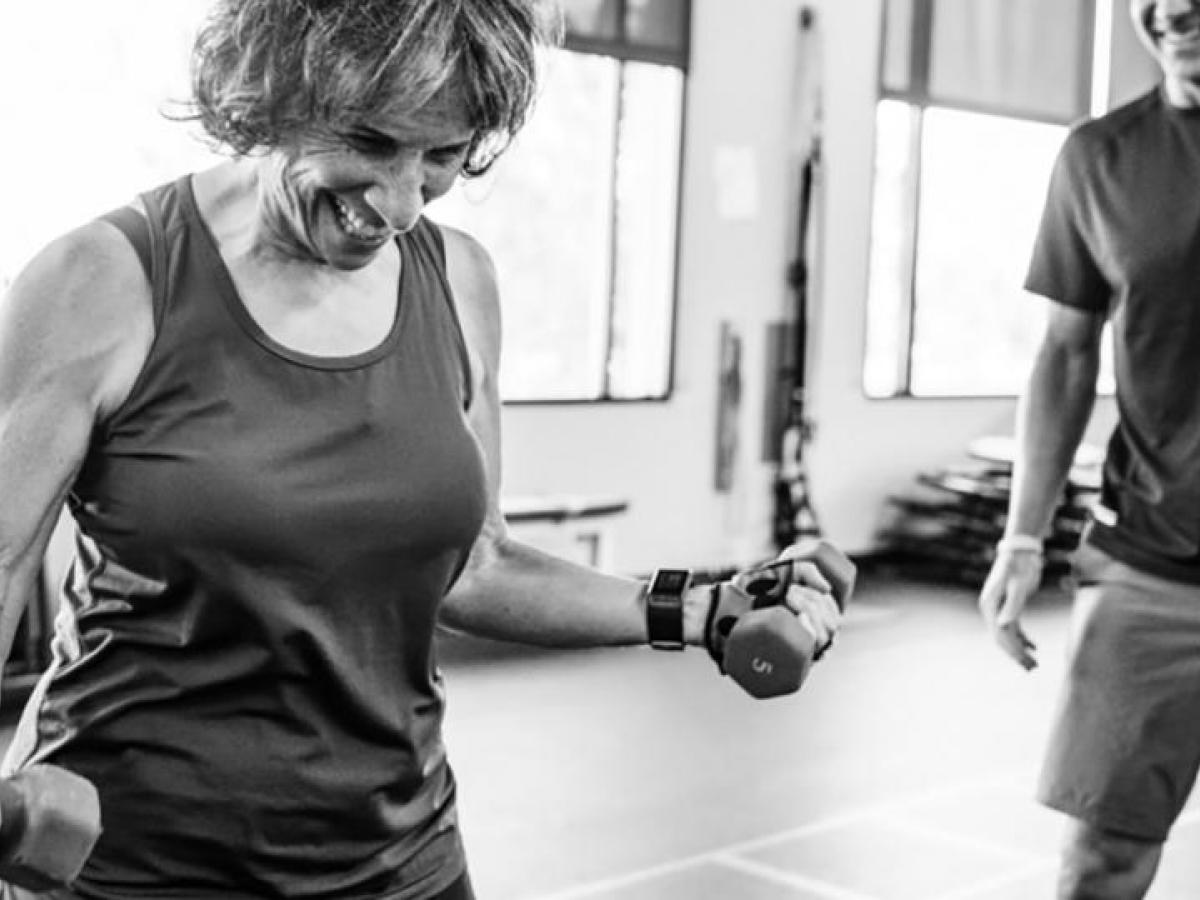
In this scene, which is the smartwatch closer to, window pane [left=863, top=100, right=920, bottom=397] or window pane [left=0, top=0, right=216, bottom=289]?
window pane [left=0, top=0, right=216, bottom=289]

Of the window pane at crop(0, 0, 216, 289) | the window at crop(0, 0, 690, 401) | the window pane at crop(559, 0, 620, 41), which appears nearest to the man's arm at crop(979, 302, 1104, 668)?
the window pane at crop(0, 0, 216, 289)

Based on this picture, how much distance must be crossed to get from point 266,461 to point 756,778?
3192mm

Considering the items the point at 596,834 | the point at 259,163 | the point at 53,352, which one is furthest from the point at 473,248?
the point at 596,834

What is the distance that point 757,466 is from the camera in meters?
7.30

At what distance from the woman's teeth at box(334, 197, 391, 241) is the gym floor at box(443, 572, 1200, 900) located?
91.9 inches

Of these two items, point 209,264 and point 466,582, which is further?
point 466,582

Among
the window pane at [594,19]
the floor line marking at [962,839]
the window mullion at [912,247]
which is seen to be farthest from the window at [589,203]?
the floor line marking at [962,839]

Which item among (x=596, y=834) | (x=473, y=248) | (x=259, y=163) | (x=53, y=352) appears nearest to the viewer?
(x=53, y=352)

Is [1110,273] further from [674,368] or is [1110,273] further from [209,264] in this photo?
[674,368]

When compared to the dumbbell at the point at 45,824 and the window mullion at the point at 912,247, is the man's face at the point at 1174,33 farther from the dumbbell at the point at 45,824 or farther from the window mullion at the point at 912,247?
the window mullion at the point at 912,247

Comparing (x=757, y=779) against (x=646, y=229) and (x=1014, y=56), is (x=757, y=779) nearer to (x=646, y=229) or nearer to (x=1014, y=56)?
(x=646, y=229)

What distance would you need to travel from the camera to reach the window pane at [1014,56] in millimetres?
7750

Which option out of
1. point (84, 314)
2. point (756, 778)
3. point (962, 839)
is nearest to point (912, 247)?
point (756, 778)

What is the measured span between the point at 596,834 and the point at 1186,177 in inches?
77.6
